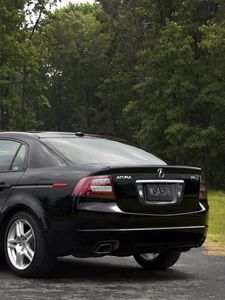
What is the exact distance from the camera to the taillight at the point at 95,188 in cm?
644

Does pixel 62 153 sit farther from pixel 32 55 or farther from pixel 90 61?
pixel 90 61

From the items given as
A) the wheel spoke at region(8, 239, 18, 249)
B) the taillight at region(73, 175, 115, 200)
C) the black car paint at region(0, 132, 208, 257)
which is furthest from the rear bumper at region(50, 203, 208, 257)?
the wheel spoke at region(8, 239, 18, 249)

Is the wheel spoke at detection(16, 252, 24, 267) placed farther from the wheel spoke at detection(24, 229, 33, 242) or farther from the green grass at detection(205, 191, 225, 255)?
the green grass at detection(205, 191, 225, 255)

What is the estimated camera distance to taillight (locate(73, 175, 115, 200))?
6441 millimetres

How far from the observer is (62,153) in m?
6.98

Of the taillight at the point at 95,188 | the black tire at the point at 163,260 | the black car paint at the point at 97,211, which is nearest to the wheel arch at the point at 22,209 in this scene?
the black car paint at the point at 97,211

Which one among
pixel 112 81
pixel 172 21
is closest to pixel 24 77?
pixel 112 81

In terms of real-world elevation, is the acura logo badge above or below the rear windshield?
below

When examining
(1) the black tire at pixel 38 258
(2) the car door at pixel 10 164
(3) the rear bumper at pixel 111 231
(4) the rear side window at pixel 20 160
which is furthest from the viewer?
(4) the rear side window at pixel 20 160

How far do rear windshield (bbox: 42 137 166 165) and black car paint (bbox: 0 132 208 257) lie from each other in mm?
150

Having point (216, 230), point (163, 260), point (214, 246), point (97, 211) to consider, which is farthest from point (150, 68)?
point (97, 211)

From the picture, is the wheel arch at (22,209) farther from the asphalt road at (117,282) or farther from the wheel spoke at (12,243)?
the asphalt road at (117,282)

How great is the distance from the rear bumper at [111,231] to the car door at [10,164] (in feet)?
2.93

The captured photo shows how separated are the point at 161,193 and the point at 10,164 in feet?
5.87
